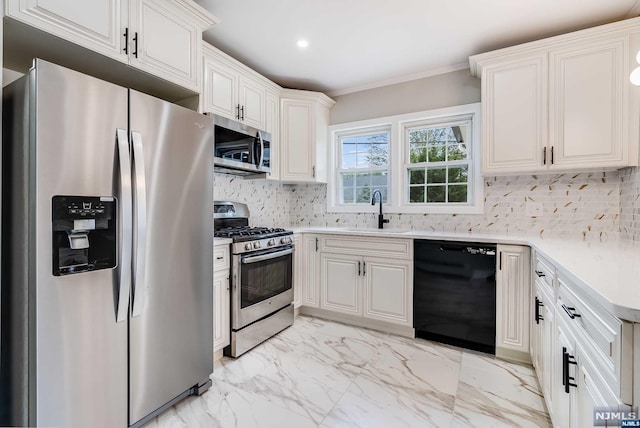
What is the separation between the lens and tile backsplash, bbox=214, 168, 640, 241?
2.35 meters

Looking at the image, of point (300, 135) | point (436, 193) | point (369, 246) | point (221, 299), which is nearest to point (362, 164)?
point (300, 135)

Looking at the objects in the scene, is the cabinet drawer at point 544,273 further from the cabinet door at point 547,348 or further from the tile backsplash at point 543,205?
the tile backsplash at point 543,205

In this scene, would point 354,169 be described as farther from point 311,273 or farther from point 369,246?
point 311,273

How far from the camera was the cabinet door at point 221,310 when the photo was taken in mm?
2201

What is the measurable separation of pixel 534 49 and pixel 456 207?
142cm

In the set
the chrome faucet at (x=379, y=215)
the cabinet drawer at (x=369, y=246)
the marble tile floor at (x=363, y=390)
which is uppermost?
the chrome faucet at (x=379, y=215)

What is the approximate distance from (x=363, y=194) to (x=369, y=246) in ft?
3.03

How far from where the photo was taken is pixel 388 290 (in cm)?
279

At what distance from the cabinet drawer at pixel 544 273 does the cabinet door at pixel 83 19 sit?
254 cm

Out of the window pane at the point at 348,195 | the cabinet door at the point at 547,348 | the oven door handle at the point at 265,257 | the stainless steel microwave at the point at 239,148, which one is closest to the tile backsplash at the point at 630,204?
the cabinet door at the point at 547,348

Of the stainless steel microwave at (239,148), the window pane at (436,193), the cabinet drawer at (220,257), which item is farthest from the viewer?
the window pane at (436,193)

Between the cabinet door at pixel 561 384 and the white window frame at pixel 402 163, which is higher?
the white window frame at pixel 402 163

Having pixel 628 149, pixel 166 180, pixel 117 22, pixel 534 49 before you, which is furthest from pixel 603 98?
pixel 117 22

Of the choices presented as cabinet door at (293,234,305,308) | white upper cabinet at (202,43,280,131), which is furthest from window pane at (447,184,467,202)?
white upper cabinet at (202,43,280,131)
